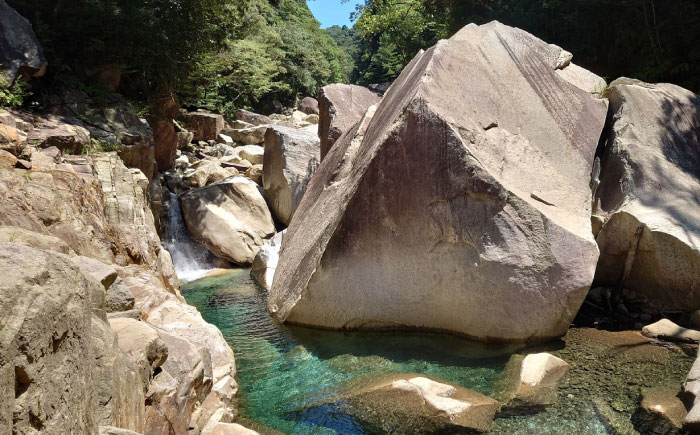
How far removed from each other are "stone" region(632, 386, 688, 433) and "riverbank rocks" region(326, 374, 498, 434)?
100 centimetres

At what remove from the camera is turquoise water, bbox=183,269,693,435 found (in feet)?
13.0

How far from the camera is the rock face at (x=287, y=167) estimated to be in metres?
11.4

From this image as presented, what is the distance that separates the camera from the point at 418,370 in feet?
16.0

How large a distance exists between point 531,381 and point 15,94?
7641 millimetres

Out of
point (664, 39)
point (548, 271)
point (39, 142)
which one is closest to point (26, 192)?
point (39, 142)

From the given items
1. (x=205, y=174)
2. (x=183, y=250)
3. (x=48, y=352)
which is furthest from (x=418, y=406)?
(x=205, y=174)

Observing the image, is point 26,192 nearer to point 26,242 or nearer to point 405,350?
point 26,242

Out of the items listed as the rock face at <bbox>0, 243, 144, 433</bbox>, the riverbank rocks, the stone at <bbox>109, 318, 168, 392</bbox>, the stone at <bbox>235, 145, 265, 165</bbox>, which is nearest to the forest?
the stone at <bbox>235, 145, 265, 165</bbox>

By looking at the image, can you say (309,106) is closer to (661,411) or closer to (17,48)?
(17,48)

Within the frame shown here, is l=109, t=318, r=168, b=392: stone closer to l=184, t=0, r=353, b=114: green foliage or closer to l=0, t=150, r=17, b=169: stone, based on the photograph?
l=0, t=150, r=17, b=169: stone

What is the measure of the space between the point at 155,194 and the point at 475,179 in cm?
753

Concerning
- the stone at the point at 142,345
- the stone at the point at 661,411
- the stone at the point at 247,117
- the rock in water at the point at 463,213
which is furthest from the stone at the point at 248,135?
the stone at the point at 661,411

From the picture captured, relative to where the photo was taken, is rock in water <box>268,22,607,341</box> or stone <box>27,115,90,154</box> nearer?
rock in water <box>268,22,607,341</box>

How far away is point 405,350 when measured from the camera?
5309 millimetres
